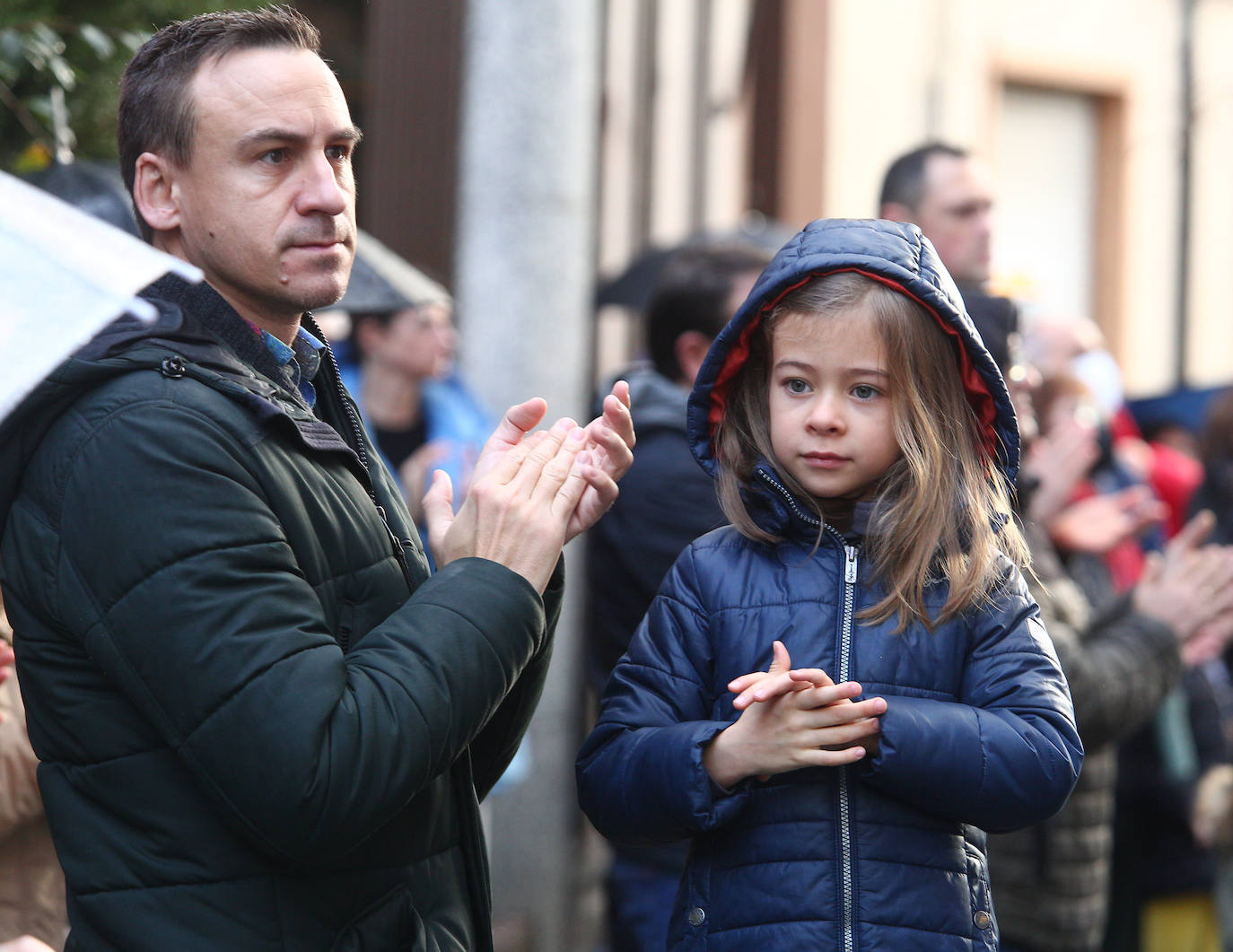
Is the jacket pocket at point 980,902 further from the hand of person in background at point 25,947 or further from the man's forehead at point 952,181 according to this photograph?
the man's forehead at point 952,181

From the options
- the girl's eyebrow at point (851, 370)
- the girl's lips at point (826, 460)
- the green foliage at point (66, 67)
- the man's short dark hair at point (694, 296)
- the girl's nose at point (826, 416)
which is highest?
the green foliage at point (66, 67)

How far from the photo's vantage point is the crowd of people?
1.82 metres

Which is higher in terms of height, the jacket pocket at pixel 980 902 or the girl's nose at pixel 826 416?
the girl's nose at pixel 826 416

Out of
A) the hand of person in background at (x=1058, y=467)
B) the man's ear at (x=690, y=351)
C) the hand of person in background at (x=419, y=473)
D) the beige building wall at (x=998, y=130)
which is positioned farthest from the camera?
the beige building wall at (x=998, y=130)

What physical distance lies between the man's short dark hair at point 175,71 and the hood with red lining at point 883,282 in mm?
735

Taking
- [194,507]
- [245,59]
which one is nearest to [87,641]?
[194,507]

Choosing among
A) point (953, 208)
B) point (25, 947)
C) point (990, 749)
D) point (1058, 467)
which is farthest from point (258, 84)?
point (1058, 467)

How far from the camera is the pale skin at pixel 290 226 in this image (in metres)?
2.08

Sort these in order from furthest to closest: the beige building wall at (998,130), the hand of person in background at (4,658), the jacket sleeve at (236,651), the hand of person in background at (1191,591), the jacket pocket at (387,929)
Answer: the beige building wall at (998,130)
the hand of person in background at (1191,591)
the hand of person in background at (4,658)
the jacket pocket at (387,929)
the jacket sleeve at (236,651)

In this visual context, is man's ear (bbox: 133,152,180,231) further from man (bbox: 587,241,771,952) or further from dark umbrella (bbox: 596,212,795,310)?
dark umbrella (bbox: 596,212,795,310)

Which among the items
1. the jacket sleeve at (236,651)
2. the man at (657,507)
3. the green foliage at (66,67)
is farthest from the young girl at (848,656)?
the green foliage at (66,67)

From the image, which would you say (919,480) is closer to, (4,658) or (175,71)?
(175,71)

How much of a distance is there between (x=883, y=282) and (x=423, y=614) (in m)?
0.83

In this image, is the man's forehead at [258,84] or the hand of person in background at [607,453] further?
the hand of person in background at [607,453]
